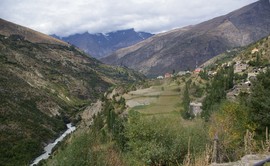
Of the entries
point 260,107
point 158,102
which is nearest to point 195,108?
point 158,102

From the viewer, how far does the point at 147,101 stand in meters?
151

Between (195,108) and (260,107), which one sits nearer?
(260,107)

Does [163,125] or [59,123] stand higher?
[163,125]

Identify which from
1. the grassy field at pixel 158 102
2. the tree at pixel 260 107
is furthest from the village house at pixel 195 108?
the tree at pixel 260 107

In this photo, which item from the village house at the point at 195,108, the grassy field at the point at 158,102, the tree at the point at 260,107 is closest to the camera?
the tree at the point at 260,107

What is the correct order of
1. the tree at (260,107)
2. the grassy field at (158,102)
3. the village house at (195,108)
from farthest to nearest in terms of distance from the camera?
the grassy field at (158,102)
the village house at (195,108)
the tree at (260,107)

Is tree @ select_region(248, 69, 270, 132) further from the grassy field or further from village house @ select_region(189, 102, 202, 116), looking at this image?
village house @ select_region(189, 102, 202, 116)

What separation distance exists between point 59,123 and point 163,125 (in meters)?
154

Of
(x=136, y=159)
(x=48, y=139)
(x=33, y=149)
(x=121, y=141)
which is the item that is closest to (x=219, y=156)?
(x=136, y=159)

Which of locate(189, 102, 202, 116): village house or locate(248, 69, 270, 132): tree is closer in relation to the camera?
locate(248, 69, 270, 132): tree

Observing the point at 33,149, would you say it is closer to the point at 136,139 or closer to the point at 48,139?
the point at 48,139

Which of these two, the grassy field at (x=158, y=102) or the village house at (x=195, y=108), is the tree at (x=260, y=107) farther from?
the village house at (x=195, y=108)

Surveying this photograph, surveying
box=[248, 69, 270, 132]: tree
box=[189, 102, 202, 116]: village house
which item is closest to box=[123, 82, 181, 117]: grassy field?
box=[189, 102, 202, 116]: village house

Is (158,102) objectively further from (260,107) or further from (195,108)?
(260,107)
